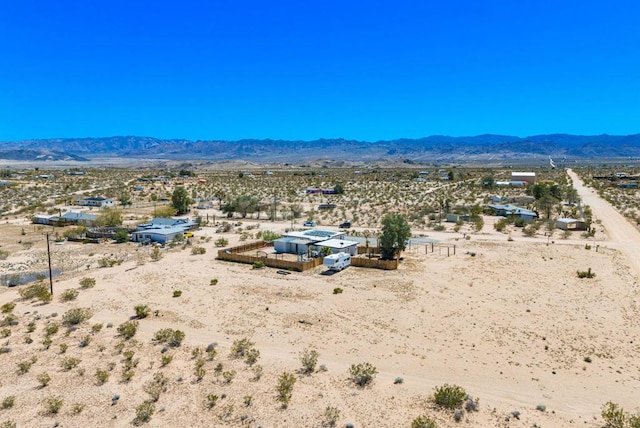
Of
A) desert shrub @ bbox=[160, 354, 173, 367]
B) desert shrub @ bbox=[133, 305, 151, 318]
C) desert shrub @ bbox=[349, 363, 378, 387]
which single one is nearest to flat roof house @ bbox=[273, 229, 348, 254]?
desert shrub @ bbox=[133, 305, 151, 318]

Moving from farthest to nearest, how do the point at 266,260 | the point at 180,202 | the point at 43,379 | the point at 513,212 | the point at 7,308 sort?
the point at 180,202 → the point at 513,212 → the point at 266,260 → the point at 7,308 → the point at 43,379

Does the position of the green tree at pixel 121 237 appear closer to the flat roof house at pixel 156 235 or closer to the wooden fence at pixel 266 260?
the flat roof house at pixel 156 235

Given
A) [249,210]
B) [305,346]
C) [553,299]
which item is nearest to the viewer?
[305,346]

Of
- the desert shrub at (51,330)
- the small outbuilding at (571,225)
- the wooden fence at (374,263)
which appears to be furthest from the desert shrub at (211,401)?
the small outbuilding at (571,225)

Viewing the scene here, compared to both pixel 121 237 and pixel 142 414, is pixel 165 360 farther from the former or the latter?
pixel 121 237

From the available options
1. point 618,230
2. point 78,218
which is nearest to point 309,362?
point 618,230

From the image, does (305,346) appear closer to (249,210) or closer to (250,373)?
(250,373)

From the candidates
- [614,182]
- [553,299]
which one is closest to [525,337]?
[553,299]
